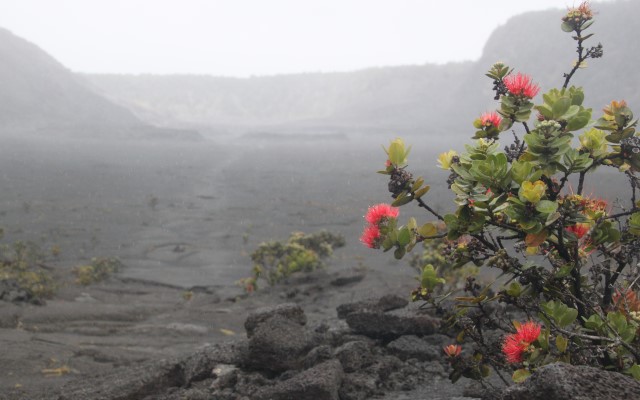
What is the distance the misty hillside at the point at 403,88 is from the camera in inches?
3019

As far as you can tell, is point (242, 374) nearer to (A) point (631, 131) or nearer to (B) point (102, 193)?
(A) point (631, 131)

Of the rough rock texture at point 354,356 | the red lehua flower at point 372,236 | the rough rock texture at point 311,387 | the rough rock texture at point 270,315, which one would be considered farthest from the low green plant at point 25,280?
the red lehua flower at point 372,236

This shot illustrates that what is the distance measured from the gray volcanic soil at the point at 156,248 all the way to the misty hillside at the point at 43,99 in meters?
36.0

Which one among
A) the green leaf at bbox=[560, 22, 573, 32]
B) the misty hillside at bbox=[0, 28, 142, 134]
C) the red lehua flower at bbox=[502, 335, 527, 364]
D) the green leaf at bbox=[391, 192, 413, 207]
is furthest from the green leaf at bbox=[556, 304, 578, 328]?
the misty hillside at bbox=[0, 28, 142, 134]

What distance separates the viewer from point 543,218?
1757mm

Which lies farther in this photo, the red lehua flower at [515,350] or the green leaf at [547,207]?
the red lehua flower at [515,350]

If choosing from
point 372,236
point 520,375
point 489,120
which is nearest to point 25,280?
point 372,236

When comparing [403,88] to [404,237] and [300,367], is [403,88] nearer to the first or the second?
[300,367]

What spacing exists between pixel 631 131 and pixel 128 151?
187ft

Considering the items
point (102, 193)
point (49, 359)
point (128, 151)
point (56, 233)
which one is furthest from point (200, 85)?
point (49, 359)

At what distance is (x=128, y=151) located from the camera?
5544 cm

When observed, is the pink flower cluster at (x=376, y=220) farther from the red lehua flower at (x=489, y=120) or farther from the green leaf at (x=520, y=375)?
the green leaf at (x=520, y=375)

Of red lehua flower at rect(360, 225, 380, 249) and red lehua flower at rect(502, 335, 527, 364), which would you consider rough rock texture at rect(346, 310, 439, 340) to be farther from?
red lehua flower at rect(502, 335, 527, 364)

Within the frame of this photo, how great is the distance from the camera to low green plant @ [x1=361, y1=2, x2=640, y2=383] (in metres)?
1.84
